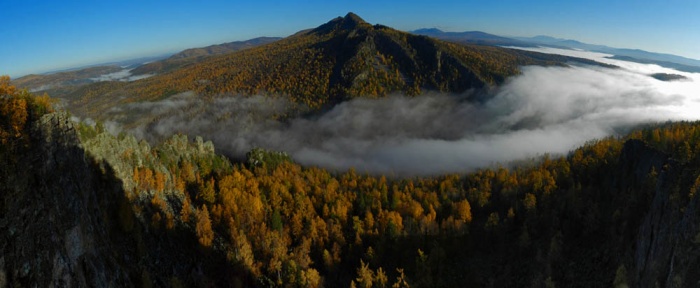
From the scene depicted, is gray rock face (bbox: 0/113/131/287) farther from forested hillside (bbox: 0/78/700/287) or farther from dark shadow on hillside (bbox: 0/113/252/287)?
forested hillside (bbox: 0/78/700/287)

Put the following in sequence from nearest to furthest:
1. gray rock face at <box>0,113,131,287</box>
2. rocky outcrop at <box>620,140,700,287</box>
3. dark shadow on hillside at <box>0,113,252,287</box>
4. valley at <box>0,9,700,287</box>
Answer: gray rock face at <box>0,113,131,287</box> → dark shadow on hillside at <box>0,113,252,287</box> → valley at <box>0,9,700,287</box> → rocky outcrop at <box>620,140,700,287</box>

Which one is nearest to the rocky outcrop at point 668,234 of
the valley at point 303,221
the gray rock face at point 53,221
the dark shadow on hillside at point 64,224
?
the valley at point 303,221

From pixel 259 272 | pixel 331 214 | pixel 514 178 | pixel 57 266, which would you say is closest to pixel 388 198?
pixel 331 214

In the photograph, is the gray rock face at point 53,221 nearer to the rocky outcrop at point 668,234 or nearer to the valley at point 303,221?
the valley at point 303,221

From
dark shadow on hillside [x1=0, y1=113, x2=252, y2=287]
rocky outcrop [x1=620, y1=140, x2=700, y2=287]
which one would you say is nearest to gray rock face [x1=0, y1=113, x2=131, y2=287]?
dark shadow on hillside [x1=0, y1=113, x2=252, y2=287]

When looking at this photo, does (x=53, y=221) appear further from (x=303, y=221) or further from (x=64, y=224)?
(x=303, y=221)
